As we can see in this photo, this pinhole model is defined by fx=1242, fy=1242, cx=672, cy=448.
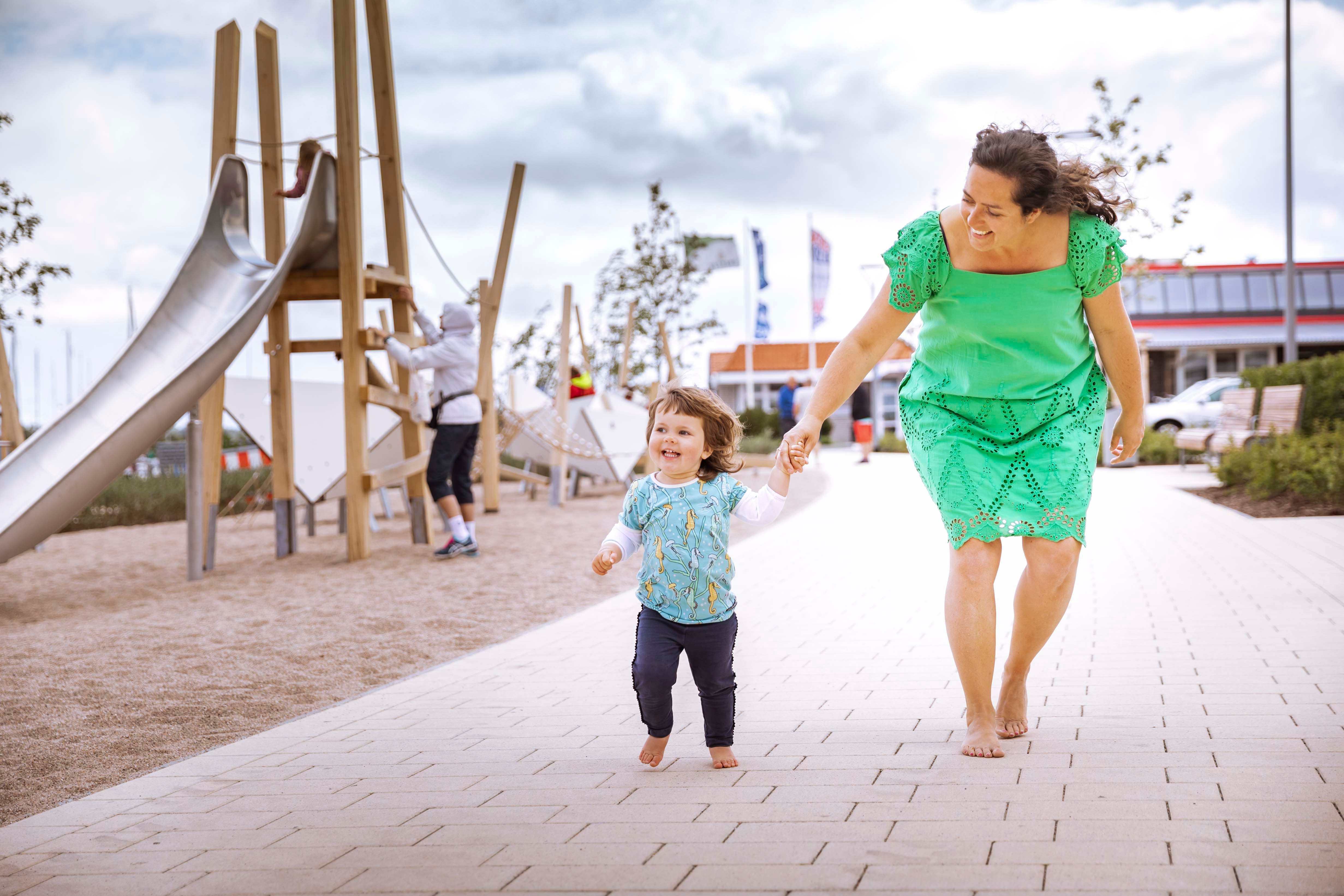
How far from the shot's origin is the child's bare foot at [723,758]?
348cm

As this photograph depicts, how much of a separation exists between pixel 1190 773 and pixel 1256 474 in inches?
402

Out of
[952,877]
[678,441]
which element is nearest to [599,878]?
[952,877]

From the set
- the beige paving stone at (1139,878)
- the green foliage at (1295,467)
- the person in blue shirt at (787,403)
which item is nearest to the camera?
the beige paving stone at (1139,878)

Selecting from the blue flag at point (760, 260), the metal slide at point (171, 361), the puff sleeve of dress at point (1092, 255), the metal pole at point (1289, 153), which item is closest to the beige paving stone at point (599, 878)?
the puff sleeve of dress at point (1092, 255)

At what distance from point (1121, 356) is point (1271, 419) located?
39.9 ft

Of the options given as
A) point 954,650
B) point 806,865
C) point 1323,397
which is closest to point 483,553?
point 954,650

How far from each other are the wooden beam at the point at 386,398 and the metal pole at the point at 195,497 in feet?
→ 3.85

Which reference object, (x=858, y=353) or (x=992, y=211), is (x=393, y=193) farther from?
(x=992, y=211)

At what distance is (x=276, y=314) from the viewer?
976cm

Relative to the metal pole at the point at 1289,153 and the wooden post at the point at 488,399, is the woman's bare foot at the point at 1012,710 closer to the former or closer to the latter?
the wooden post at the point at 488,399

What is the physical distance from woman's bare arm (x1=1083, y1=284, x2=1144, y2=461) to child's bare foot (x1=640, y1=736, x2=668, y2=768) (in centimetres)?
167

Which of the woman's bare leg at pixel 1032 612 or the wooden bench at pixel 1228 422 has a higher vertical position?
the wooden bench at pixel 1228 422

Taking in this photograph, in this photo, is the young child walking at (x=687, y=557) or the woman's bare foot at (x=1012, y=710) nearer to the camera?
the young child walking at (x=687, y=557)

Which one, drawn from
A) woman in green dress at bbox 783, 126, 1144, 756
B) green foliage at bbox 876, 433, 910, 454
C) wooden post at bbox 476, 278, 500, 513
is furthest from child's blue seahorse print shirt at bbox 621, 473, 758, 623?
green foliage at bbox 876, 433, 910, 454
